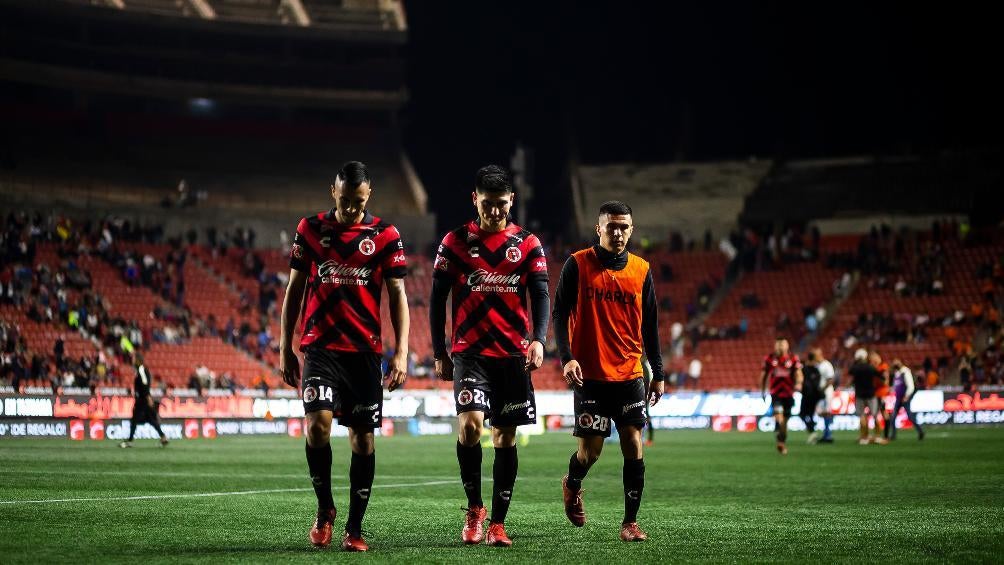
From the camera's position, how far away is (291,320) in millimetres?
9375

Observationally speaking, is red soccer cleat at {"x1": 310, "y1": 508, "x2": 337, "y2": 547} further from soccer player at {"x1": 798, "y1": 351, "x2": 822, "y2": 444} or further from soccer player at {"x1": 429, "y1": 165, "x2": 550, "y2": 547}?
soccer player at {"x1": 798, "y1": 351, "x2": 822, "y2": 444}

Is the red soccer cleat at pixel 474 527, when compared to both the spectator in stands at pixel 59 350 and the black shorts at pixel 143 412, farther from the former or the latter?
the spectator in stands at pixel 59 350

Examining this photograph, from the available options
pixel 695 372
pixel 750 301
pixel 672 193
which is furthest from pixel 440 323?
pixel 672 193

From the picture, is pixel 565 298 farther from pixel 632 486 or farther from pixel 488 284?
pixel 632 486

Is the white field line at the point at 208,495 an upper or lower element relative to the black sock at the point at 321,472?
lower

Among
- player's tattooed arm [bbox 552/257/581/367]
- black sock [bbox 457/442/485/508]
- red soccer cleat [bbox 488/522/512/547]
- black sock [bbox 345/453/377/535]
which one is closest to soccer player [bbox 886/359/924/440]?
player's tattooed arm [bbox 552/257/581/367]

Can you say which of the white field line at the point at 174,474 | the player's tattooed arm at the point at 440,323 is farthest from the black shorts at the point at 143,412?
the player's tattooed arm at the point at 440,323

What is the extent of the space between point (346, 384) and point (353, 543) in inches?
41.8

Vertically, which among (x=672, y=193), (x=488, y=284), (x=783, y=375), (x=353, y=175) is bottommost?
(x=783, y=375)

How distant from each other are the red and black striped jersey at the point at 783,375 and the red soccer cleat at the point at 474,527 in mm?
17570

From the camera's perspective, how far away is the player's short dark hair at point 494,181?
983 cm

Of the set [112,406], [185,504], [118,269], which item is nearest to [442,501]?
[185,504]

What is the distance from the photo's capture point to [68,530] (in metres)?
10.5

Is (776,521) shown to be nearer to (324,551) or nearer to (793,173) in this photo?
(324,551)
